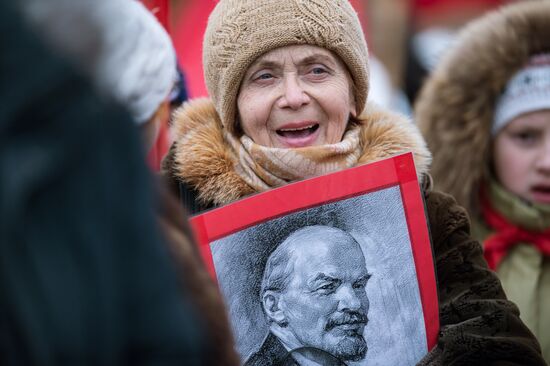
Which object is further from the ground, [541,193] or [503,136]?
[503,136]

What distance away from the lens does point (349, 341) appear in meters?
1.86

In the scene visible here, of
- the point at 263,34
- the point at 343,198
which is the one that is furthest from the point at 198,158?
the point at 343,198

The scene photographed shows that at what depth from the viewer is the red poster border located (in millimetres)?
1804

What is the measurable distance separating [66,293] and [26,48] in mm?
243

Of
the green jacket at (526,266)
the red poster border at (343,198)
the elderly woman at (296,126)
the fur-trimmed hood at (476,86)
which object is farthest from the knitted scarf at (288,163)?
the fur-trimmed hood at (476,86)

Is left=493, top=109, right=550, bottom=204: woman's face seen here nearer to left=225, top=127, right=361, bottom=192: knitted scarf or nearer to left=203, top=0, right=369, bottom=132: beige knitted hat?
left=203, top=0, right=369, bottom=132: beige knitted hat

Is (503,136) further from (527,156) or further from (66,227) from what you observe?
(66,227)

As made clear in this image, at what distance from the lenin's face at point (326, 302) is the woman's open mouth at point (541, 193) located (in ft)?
5.25

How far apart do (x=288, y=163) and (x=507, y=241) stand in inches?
54.1

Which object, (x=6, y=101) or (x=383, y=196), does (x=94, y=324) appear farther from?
(x=383, y=196)

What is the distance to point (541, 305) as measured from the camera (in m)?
2.99

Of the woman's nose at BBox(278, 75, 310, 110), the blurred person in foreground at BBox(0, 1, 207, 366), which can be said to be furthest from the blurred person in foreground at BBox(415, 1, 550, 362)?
the blurred person in foreground at BBox(0, 1, 207, 366)

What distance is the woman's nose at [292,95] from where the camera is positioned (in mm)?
2244

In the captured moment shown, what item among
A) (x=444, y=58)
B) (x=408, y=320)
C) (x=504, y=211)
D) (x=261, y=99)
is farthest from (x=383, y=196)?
(x=444, y=58)
